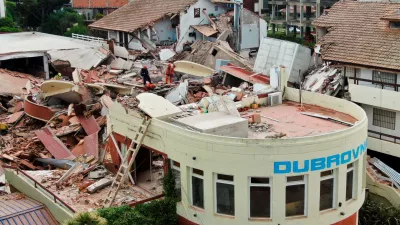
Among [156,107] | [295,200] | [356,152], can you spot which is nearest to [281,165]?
[295,200]

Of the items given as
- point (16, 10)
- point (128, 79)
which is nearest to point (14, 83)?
point (128, 79)

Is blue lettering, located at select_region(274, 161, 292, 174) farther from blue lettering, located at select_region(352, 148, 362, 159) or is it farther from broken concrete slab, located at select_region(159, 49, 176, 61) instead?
broken concrete slab, located at select_region(159, 49, 176, 61)

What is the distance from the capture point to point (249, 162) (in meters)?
20.2

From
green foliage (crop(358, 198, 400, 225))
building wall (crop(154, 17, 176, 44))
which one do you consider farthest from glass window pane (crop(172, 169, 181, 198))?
building wall (crop(154, 17, 176, 44))

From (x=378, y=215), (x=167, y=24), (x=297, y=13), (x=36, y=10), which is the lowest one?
(x=378, y=215)

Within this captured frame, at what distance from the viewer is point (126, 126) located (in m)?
24.0

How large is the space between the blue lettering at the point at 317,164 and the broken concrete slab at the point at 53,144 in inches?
628

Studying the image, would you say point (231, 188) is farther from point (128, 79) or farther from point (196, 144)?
point (128, 79)

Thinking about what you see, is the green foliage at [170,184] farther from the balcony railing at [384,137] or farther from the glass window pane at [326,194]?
the balcony railing at [384,137]

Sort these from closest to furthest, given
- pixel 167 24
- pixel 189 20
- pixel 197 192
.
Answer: pixel 197 192
pixel 189 20
pixel 167 24

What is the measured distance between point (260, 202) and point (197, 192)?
8.14 feet

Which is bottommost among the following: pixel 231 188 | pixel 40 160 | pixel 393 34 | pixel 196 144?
pixel 40 160

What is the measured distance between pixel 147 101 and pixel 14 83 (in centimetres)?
2703

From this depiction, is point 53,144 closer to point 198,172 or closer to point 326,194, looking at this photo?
point 198,172
